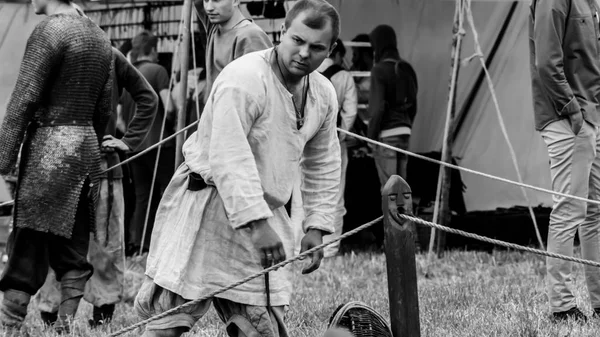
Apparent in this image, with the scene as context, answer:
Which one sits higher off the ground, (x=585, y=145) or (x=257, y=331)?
(x=585, y=145)

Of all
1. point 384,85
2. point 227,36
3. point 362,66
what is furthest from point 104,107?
point 362,66

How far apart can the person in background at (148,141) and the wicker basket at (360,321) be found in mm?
4732

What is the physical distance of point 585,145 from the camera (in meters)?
5.25

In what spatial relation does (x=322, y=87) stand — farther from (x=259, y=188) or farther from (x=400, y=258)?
(x=400, y=258)

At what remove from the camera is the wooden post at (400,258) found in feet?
12.3

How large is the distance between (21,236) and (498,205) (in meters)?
5.11

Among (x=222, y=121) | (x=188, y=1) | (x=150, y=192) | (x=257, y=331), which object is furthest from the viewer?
(x=150, y=192)

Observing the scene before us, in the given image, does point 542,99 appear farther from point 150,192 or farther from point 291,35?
point 150,192

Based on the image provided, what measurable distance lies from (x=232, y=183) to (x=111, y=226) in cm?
270

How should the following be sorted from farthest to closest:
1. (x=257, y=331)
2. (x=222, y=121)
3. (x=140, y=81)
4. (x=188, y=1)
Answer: (x=188, y=1) → (x=140, y=81) → (x=257, y=331) → (x=222, y=121)

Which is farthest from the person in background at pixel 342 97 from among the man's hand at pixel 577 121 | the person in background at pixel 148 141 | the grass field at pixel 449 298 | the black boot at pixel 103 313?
the man's hand at pixel 577 121

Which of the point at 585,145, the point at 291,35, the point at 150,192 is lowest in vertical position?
the point at 150,192

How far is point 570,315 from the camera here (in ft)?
17.2

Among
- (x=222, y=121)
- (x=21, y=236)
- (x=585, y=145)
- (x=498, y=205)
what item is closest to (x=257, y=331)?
(x=222, y=121)
